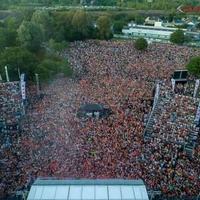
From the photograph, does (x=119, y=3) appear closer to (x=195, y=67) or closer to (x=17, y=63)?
(x=195, y=67)

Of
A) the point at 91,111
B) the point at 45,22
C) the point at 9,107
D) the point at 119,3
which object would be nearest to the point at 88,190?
the point at 91,111

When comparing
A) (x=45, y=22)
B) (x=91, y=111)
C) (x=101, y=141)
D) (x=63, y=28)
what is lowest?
(x=101, y=141)

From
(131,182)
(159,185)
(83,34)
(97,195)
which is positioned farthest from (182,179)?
(83,34)

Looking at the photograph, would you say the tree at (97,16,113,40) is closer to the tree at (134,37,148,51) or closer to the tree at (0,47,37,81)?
the tree at (134,37,148,51)

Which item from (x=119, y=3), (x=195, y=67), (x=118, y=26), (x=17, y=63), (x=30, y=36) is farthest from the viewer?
(x=119, y=3)

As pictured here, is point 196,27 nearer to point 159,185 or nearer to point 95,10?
point 95,10
